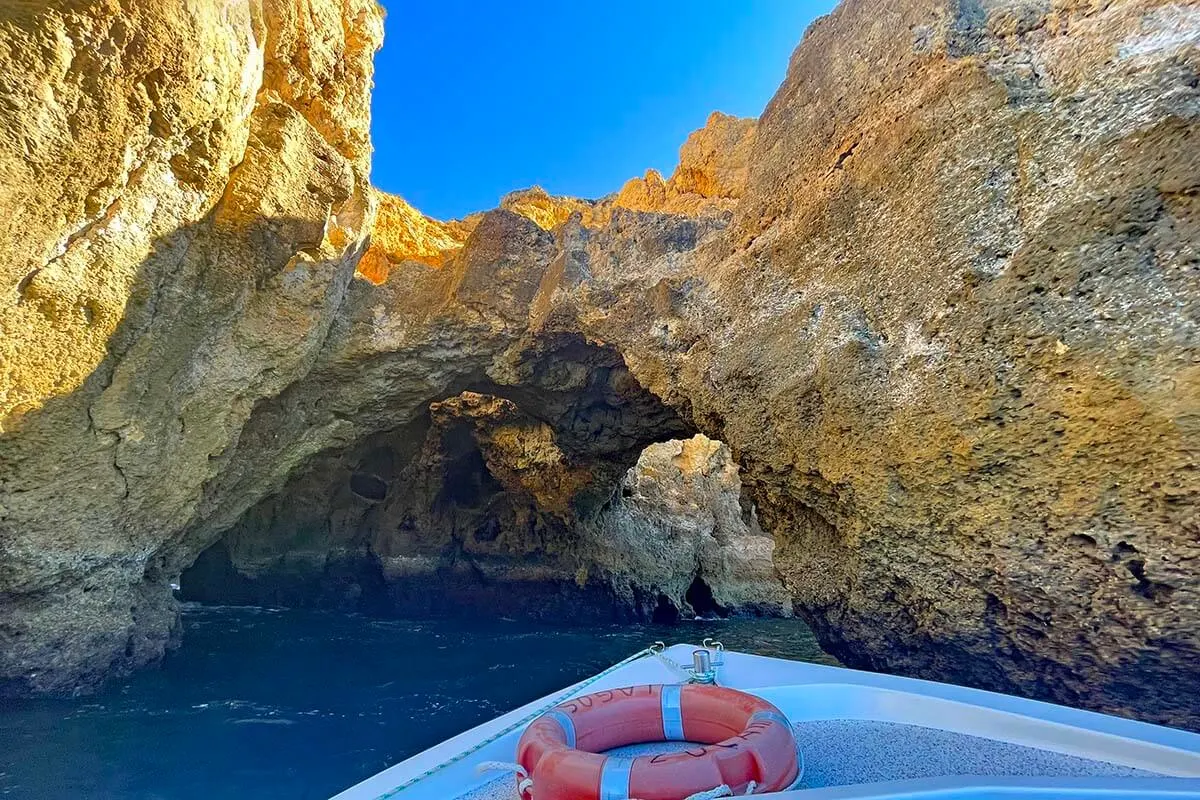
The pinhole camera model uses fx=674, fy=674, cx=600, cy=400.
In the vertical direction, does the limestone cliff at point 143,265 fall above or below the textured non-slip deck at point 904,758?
above

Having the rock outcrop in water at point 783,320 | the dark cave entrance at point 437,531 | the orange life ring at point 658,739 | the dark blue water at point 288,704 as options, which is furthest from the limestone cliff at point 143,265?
the orange life ring at point 658,739

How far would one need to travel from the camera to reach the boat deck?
224cm

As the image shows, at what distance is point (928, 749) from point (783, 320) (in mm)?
4002

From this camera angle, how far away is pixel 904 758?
3.19 metres

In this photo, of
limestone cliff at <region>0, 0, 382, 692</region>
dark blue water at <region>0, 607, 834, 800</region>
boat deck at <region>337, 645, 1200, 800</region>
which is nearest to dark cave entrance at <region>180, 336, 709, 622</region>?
dark blue water at <region>0, 607, 834, 800</region>

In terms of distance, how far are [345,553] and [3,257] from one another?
9.07 m

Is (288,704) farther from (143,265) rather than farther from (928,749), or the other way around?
(928,749)

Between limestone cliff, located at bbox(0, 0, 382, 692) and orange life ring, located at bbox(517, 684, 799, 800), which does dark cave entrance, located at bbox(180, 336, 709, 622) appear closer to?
limestone cliff, located at bbox(0, 0, 382, 692)

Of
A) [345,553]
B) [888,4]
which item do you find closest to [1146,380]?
[888,4]

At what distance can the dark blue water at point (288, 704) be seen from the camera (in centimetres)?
527

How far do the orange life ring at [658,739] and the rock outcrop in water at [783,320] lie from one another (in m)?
3.01

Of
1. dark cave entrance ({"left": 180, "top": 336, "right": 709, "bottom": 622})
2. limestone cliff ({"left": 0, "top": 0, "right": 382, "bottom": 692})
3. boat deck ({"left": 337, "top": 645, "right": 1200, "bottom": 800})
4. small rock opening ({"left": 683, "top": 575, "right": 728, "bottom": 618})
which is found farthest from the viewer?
small rock opening ({"left": 683, "top": 575, "right": 728, "bottom": 618})

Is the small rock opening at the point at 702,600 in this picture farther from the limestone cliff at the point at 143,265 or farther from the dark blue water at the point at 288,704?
the limestone cliff at the point at 143,265

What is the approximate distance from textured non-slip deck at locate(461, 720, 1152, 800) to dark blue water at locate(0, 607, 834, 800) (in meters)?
3.45
